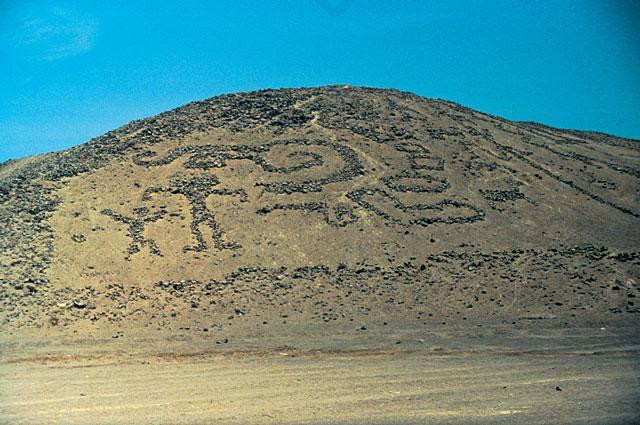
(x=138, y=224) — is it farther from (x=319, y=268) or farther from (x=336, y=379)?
(x=336, y=379)

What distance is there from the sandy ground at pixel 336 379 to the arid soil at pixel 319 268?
3.7 inches

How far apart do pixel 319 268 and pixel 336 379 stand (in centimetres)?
1233

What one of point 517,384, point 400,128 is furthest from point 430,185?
point 517,384

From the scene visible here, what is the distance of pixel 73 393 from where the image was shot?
14.5 metres

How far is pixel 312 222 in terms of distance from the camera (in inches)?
1211

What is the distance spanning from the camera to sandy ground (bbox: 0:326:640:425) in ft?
40.8

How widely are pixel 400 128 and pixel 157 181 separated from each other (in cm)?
1436

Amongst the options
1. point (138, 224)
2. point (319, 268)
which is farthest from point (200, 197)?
point (319, 268)

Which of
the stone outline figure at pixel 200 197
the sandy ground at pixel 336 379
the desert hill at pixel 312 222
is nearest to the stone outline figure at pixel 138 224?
the desert hill at pixel 312 222

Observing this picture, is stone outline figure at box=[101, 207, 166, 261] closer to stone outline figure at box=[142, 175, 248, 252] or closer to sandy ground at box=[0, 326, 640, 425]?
stone outline figure at box=[142, 175, 248, 252]

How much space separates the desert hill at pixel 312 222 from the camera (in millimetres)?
25516

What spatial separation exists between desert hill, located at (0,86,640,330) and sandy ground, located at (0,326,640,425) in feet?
9.19

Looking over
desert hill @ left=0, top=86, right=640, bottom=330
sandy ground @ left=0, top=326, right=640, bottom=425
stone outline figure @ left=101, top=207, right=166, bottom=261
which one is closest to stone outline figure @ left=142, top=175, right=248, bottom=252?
desert hill @ left=0, top=86, right=640, bottom=330

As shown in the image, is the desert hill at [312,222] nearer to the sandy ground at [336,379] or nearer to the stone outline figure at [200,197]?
the stone outline figure at [200,197]
